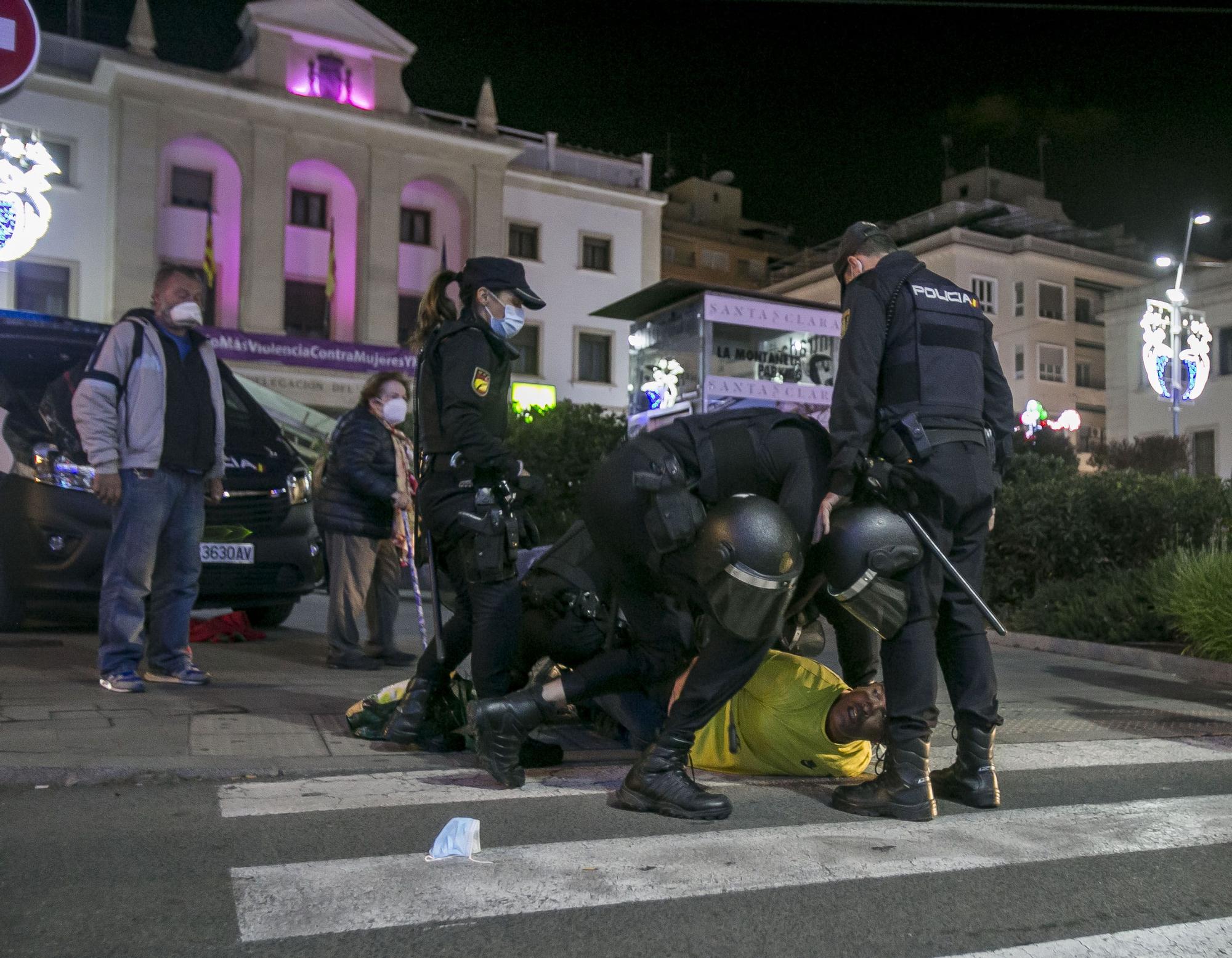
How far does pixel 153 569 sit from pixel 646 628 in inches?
118

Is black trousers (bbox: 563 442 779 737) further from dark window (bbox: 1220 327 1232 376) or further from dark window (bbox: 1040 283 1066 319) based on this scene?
dark window (bbox: 1040 283 1066 319)

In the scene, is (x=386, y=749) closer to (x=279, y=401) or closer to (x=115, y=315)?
(x=279, y=401)

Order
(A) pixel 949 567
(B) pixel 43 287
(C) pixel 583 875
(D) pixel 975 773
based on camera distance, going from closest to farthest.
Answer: (C) pixel 583 875 → (A) pixel 949 567 → (D) pixel 975 773 → (B) pixel 43 287

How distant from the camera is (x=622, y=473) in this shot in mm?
3486

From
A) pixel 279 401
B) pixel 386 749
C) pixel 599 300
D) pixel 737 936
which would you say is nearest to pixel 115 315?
pixel 599 300

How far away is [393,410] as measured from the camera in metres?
6.73

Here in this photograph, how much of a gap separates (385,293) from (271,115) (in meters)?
5.77

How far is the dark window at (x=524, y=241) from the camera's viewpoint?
37219 mm

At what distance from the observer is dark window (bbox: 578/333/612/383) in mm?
38406

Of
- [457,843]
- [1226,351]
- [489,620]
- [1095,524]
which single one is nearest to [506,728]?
[489,620]

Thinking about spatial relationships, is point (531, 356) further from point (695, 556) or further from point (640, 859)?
point (640, 859)

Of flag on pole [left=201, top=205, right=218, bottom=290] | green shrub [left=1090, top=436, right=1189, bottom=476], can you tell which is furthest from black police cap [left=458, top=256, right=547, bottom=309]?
flag on pole [left=201, top=205, right=218, bottom=290]

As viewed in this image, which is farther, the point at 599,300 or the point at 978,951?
the point at 599,300

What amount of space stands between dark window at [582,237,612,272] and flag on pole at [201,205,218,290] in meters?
12.3
